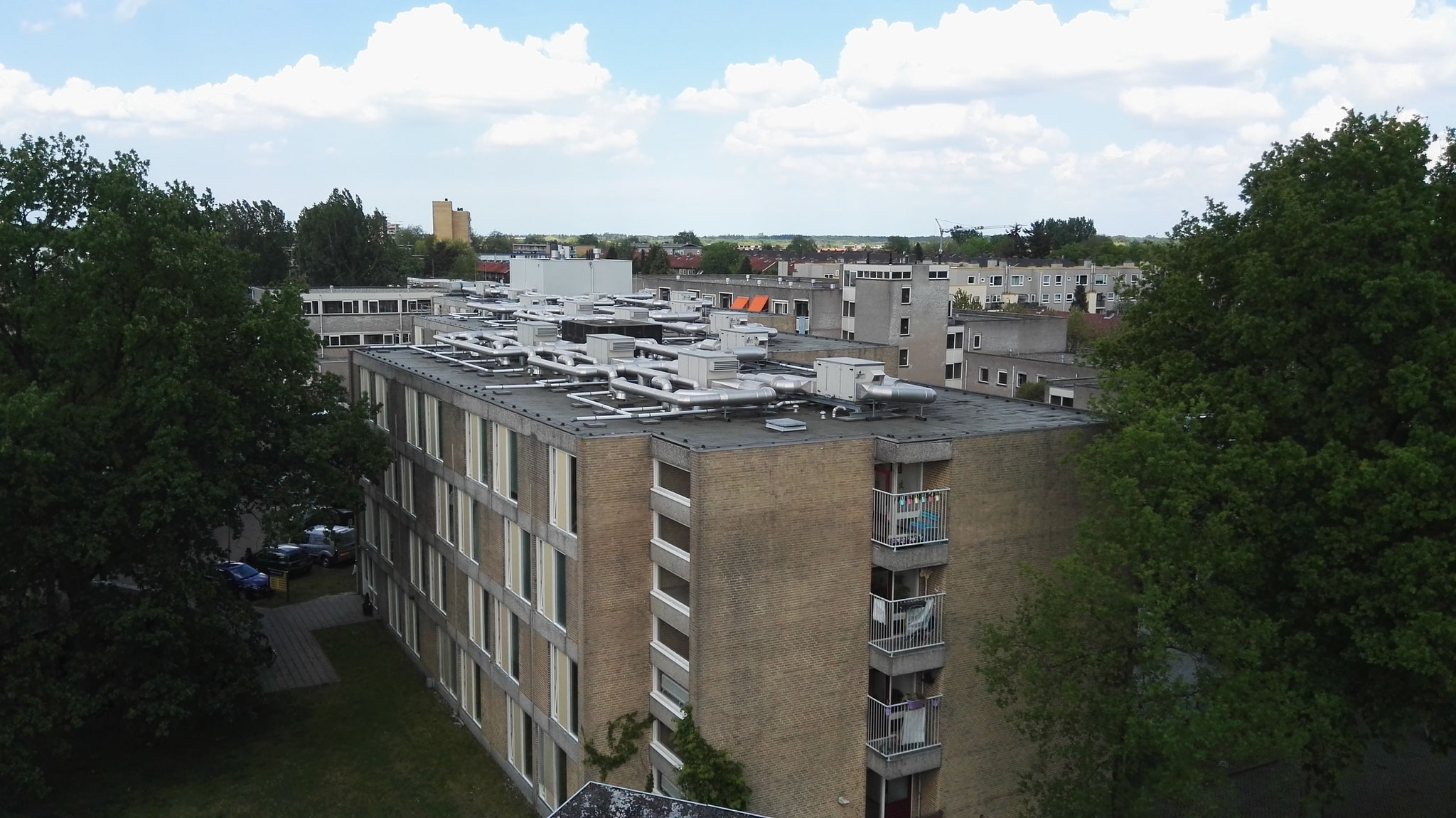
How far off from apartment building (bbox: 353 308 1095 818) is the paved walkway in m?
11.5

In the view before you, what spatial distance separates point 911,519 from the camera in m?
23.3

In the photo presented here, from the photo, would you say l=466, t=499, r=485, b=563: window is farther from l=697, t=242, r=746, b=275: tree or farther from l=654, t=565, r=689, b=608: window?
l=697, t=242, r=746, b=275: tree

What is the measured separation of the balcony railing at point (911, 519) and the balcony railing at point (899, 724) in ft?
11.6

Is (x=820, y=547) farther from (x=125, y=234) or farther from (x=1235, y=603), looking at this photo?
(x=125, y=234)

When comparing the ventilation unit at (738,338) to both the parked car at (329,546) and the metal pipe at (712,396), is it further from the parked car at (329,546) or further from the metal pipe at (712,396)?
the parked car at (329,546)

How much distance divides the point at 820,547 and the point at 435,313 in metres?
A: 47.2

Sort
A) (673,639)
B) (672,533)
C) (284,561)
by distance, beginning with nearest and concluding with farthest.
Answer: (672,533), (673,639), (284,561)

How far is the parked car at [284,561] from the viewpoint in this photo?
157ft

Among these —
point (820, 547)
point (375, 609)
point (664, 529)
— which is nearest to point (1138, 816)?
point (820, 547)

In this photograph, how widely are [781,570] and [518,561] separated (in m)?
8.28

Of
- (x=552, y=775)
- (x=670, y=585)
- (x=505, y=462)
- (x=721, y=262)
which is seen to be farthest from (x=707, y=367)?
(x=721, y=262)

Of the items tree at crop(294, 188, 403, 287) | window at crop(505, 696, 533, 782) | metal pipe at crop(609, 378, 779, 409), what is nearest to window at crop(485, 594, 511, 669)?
window at crop(505, 696, 533, 782)

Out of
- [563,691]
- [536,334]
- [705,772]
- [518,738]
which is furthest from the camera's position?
[536,334]

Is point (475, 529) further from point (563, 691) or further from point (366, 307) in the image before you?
point (366, 307)
